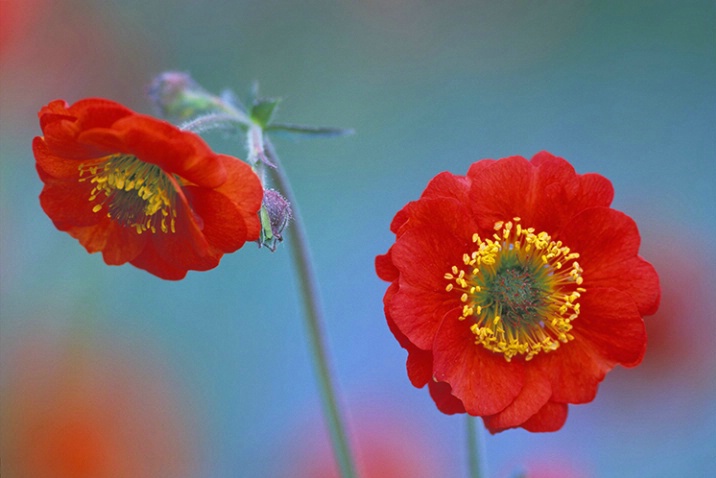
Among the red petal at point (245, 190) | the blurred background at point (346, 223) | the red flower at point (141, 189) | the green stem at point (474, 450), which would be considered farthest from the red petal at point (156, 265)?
the blurred background at point (346, 223)

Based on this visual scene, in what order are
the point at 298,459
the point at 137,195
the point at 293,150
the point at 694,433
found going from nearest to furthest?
the point at 137,195 → the point at 298,459 → the point at 694,433 → the point at 293,150

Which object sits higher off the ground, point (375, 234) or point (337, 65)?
point (337, 65)

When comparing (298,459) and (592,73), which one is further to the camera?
(592,73)

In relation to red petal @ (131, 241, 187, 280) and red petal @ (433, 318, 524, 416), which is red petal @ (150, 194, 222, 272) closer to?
red petal @ (131, 241, 187, 280)

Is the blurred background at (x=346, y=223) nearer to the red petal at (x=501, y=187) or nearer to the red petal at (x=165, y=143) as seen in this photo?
the red petal at (x=501, y=187)

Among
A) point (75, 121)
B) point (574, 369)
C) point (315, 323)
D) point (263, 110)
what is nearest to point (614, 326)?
point (574, 369)

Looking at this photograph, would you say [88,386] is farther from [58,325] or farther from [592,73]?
[592,73]

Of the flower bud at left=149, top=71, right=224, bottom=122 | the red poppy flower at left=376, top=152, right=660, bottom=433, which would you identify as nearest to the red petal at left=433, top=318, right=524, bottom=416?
the red poppy flower at left=376, top=152, right=660, bottom=433

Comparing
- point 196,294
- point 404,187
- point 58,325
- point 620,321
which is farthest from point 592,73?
point 620,321
